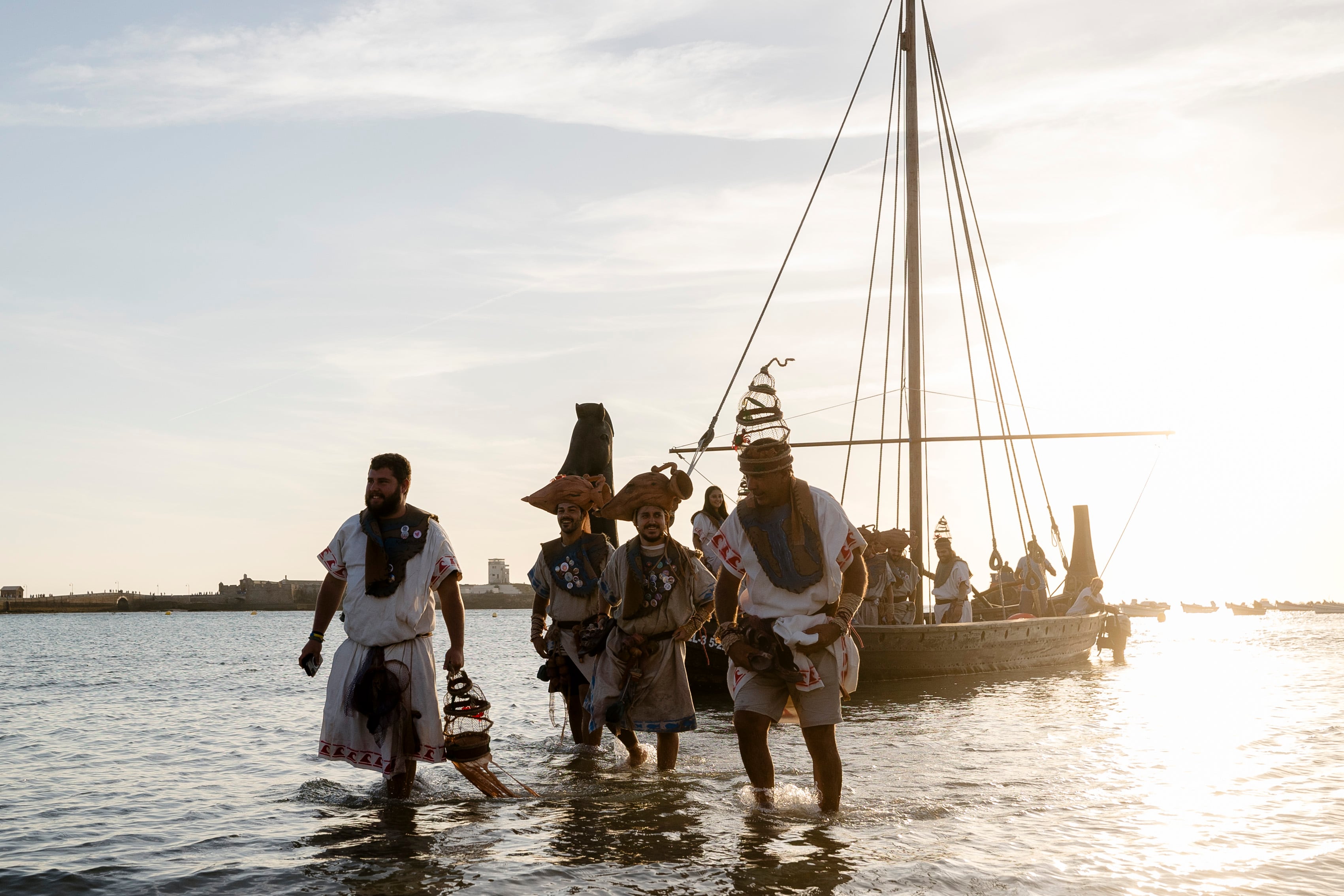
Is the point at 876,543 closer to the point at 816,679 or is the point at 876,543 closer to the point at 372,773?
the point at 372,773

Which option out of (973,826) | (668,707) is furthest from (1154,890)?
(668,707)

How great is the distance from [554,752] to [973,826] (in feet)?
15.2

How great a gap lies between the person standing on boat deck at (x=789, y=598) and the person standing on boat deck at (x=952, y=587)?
13.0m

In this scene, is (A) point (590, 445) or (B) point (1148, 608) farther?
(B) point (1148, 608)

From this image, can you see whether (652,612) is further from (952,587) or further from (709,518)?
(952,587)

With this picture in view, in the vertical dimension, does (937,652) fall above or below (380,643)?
below

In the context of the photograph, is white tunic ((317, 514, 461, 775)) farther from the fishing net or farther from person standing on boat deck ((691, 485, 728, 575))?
person standing on boat deck ((691, 485, 728, 575))

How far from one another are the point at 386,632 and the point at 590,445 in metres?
8.96

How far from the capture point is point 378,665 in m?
6.12

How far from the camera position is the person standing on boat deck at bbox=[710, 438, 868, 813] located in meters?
5.55

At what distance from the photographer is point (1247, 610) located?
400 feet

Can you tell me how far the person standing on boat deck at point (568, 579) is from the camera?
27.9 feet

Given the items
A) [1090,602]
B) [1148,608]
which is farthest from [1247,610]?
[1090,602]

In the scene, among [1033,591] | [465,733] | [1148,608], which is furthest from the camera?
[1148,608]
